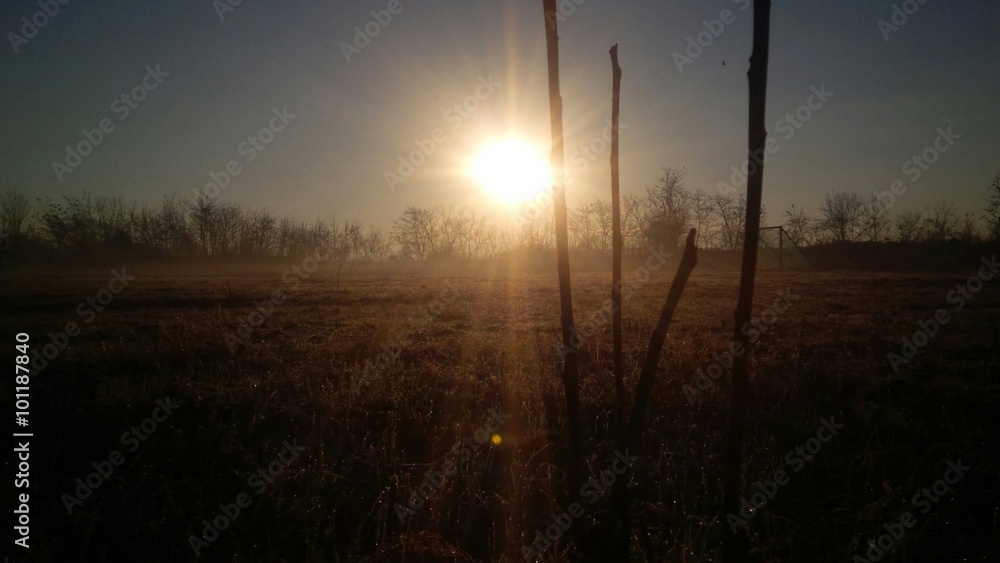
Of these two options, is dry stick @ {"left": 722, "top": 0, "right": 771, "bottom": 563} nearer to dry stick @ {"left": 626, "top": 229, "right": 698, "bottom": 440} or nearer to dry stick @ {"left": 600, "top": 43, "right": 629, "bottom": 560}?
dry stick @ {"left": 626, "top": 229, "right": 698, "bottom": 440}

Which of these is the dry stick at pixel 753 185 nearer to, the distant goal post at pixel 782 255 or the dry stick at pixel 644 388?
the dry stick at pixel 644 388

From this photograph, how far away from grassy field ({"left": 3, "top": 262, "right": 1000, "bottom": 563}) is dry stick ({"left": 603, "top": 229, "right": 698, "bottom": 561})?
0.51ft

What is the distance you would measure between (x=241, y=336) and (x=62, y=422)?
308cm

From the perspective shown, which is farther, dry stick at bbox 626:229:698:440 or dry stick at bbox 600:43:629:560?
dry stick at bbox 600:43:629:560

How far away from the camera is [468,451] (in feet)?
9.57

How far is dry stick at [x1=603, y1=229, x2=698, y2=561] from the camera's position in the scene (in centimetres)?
119

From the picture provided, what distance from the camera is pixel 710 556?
6.54 ft

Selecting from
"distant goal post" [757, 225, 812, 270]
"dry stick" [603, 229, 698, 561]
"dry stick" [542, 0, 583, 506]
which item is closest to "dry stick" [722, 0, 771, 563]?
"dry stick" [603, 229, 698, 561]

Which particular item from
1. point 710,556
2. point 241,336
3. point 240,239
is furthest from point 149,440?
point 240,239

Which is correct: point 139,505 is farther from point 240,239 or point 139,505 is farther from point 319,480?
point 240,239

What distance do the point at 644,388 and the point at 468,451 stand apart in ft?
6.06

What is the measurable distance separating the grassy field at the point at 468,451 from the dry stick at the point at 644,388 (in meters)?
0.15

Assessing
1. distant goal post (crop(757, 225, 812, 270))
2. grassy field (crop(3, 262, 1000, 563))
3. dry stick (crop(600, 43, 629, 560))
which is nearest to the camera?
dry stick (crop(600, 43, 629, 560))

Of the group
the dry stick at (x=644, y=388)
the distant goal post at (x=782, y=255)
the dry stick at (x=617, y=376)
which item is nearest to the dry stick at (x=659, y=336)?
the dry stick at (x=644, y=388)
